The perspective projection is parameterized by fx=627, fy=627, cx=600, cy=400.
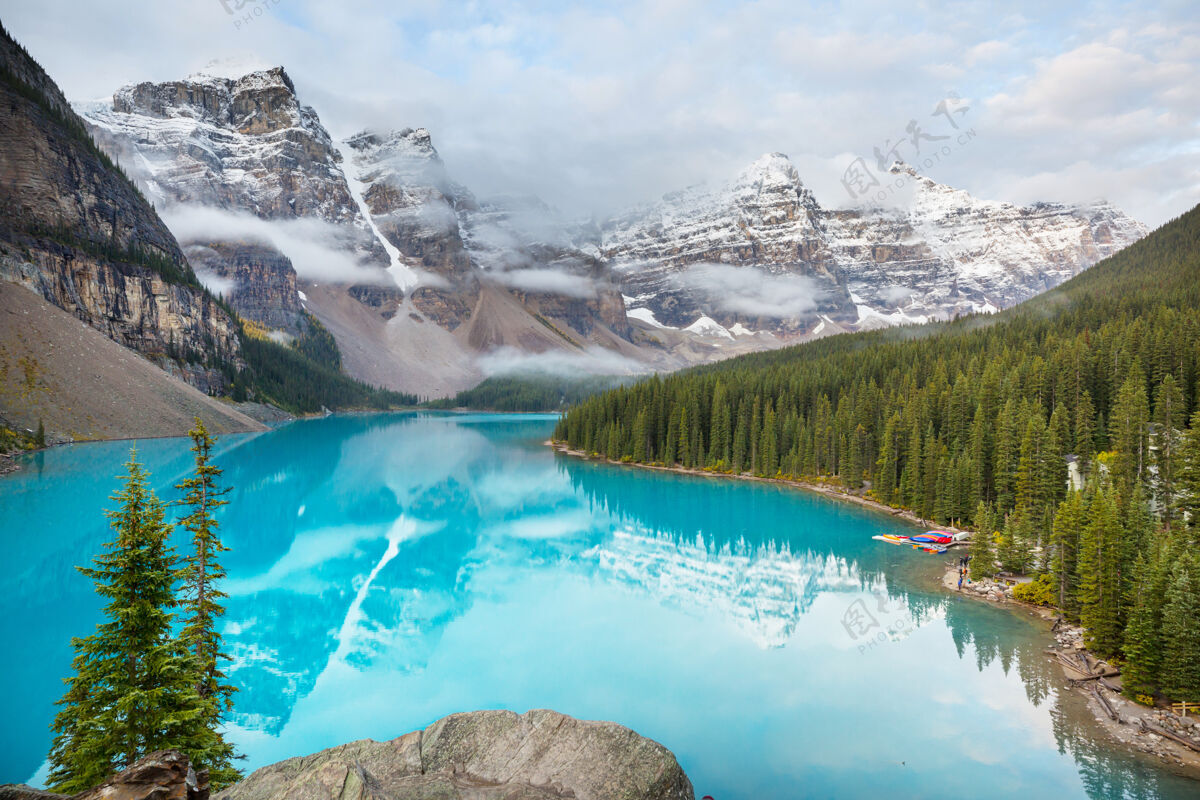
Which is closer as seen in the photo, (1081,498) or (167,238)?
(1081,498)

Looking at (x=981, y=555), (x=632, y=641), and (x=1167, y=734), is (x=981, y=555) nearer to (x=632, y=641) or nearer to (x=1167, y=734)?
(x=1167, y=734)

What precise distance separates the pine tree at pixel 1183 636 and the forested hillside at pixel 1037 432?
51 mm

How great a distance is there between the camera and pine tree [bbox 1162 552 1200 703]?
726 inches

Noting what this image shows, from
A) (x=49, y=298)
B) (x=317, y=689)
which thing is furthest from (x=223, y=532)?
(x=49, y=298)

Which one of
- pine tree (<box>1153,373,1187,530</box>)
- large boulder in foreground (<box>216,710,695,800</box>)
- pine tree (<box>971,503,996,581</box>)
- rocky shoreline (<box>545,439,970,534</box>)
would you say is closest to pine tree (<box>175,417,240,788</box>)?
large boulder in foreground (<box>216,710,695,800</box>)

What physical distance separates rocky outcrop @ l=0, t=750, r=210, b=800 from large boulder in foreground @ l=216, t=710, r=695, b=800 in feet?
2.35

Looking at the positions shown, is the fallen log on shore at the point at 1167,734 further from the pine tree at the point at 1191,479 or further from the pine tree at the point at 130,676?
the pine tree at the point at 130,676

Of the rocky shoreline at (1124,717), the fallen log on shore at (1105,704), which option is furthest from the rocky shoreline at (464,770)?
the fallen log on shore at (1105,704)

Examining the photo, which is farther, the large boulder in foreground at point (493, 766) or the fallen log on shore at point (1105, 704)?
the fallen log on shore at point (1105, 704)

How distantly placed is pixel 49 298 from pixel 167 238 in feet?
176

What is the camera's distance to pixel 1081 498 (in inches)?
1166

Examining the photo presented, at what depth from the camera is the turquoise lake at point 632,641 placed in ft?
59.0

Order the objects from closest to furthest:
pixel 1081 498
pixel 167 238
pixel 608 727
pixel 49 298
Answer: pixel 608 727 → pixel 1081 498 → pixel 49 298 → pixel 167 238

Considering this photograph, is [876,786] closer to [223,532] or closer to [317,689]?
[317,689]
